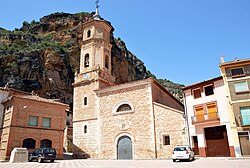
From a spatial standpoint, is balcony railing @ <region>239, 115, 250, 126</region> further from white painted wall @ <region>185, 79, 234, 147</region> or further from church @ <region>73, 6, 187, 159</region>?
church @ <region>73, 6, 187, 159</region>

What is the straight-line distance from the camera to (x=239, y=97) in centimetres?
1867

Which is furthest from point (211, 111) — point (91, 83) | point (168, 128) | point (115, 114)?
point (91, 83)

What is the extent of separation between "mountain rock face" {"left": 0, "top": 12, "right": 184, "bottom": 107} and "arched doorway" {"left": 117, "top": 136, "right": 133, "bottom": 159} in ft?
59.6

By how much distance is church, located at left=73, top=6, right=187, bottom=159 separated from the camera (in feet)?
62.9

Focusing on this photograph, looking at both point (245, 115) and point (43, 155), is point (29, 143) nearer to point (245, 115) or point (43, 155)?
point (43, 155)

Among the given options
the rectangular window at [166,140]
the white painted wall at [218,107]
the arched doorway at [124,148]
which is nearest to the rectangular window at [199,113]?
the white painted wall at [218,107]

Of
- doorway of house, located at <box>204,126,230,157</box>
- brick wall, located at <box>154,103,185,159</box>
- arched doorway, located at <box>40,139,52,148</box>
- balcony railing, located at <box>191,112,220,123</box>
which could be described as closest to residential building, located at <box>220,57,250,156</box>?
doorway of house, located at <box>204,126,230,157</box>

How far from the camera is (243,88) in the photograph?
61.9ft

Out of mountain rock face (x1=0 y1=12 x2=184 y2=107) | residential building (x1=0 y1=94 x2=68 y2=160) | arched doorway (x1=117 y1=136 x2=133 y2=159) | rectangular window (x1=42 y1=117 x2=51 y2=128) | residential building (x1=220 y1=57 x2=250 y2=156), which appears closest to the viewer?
residential building (x1=220 y1=57 x2=250 y2=156)

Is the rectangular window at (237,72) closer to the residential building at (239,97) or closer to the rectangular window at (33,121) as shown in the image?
the residential building at (239,97)

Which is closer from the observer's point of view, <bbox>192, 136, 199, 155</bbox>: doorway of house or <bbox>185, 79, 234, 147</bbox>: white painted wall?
<bbox>185, 79, 234, 147</bbox>: white painted wall

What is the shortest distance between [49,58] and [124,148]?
2665 cm

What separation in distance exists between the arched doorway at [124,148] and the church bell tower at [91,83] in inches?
102

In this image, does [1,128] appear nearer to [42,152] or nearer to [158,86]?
[42,152]
